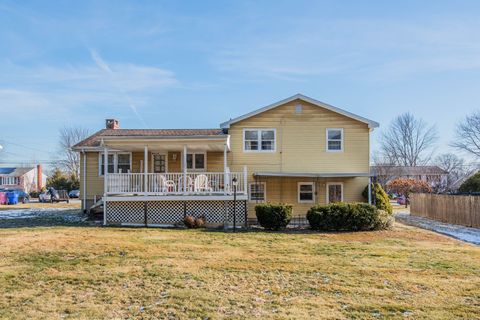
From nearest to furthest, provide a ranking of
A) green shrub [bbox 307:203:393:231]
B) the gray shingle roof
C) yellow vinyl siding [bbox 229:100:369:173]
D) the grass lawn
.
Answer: the grass lawn < green shrub [bbox 307:203:393:231] < yellow vinyl siding [bbox 229:100:369:173] < the gray shingle roof

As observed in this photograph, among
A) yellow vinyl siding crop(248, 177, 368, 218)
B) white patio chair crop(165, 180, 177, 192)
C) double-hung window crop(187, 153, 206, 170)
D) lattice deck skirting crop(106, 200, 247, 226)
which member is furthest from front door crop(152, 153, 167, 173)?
yellow vinyl siding crop(248, 177, 368, 218)

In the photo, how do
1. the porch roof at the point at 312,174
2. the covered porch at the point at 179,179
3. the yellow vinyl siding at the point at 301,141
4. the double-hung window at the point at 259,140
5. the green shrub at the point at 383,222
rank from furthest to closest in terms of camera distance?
the double-hung window at the point at 259,140
the yellow vinyl siding at the point at 301,141
the porch roof at the point at 312,174
the covered porch at the point at 179,179
the green shrub at the point at 383,222

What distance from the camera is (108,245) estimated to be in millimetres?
10641

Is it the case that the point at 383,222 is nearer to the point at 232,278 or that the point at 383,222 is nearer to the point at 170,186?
the point at 170,186

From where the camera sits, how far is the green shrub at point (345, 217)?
14898mm

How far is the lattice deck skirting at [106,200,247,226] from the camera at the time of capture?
16531 millimetres

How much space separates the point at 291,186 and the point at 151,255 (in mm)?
11039

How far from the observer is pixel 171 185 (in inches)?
675

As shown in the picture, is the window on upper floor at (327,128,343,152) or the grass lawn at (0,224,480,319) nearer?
the grass lawn at (0,224,480,319)

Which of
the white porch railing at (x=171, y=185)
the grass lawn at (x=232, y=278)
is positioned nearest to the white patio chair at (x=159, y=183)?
the white porch railing at (x=171, y=185)

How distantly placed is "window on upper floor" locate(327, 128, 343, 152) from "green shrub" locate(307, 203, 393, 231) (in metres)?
4.84

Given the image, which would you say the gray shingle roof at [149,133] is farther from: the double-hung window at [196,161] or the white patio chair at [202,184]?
the white patio chair at [202,184]

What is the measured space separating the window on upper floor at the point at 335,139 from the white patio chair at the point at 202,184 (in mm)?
6372

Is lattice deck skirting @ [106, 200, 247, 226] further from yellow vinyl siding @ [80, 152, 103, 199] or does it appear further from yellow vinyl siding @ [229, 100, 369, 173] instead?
yellow vinyl siding @ [80, 152, 103, 199]
